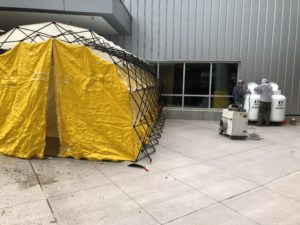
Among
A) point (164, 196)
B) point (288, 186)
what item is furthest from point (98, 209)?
point (288, 186)

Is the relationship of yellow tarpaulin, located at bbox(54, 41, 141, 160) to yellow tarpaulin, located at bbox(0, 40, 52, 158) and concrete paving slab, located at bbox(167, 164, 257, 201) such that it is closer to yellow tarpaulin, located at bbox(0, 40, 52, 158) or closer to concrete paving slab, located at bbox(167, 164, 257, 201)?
yellow tarpaulin, located at bbox(0, 40, 52, 158)

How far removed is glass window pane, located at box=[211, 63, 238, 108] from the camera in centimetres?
1166

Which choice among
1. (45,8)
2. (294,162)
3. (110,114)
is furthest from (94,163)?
(45,8)

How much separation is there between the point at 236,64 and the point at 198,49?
1791 millimetres

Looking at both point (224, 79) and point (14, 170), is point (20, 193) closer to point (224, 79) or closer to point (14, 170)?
point (14, 170)

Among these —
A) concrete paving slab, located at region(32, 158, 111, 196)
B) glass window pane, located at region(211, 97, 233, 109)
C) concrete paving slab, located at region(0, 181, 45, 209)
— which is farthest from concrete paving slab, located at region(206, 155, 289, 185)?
glass window pane, located at region(211, 97, 233, 109)

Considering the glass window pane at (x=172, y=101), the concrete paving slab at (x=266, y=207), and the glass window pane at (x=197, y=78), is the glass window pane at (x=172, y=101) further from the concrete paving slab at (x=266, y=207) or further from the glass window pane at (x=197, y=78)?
the concrete paving slab at (x=266, y=207)

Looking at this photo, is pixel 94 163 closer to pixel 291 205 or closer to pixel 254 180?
pixel 254 180

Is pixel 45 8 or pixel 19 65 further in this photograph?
pixel 45 8

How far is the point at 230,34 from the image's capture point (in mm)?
11281

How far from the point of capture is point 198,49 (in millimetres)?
11523

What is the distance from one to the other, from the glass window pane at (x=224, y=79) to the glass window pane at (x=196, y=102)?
547 millimetres

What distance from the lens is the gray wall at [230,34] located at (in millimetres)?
11102

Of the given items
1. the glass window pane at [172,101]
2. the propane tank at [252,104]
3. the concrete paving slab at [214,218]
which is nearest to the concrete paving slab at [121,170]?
the concrete paving slab at [214,218]
